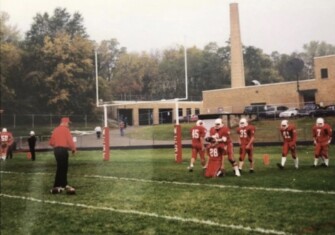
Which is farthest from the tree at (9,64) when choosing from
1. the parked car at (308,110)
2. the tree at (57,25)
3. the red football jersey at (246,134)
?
the red football jersey at (246,134)

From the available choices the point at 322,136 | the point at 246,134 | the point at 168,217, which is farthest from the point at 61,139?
the point at 322,136

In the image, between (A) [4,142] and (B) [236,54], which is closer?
(A) [4,142]

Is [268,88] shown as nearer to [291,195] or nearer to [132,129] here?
[132,129]

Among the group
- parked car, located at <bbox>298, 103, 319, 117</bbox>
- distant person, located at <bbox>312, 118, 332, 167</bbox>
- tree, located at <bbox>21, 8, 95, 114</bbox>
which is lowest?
distant person, located at <bbox>312, 118, 332, 167</bbox>

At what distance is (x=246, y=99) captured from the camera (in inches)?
1736

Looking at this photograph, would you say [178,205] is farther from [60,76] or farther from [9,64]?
[9,64]

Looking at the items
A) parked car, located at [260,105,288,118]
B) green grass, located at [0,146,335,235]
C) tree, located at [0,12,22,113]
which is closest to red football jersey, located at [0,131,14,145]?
green grass, located at [0,146,335,235]

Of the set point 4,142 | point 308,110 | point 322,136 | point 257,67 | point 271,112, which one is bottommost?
point 322,136

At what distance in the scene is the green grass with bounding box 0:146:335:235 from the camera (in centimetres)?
623

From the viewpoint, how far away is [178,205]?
311 inches

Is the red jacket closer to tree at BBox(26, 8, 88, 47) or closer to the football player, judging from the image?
the football player

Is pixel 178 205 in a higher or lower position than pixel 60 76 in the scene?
lower

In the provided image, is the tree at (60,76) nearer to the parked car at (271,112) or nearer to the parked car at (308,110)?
the parked car at (271,112)

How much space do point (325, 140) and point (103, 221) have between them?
28.2 ft
